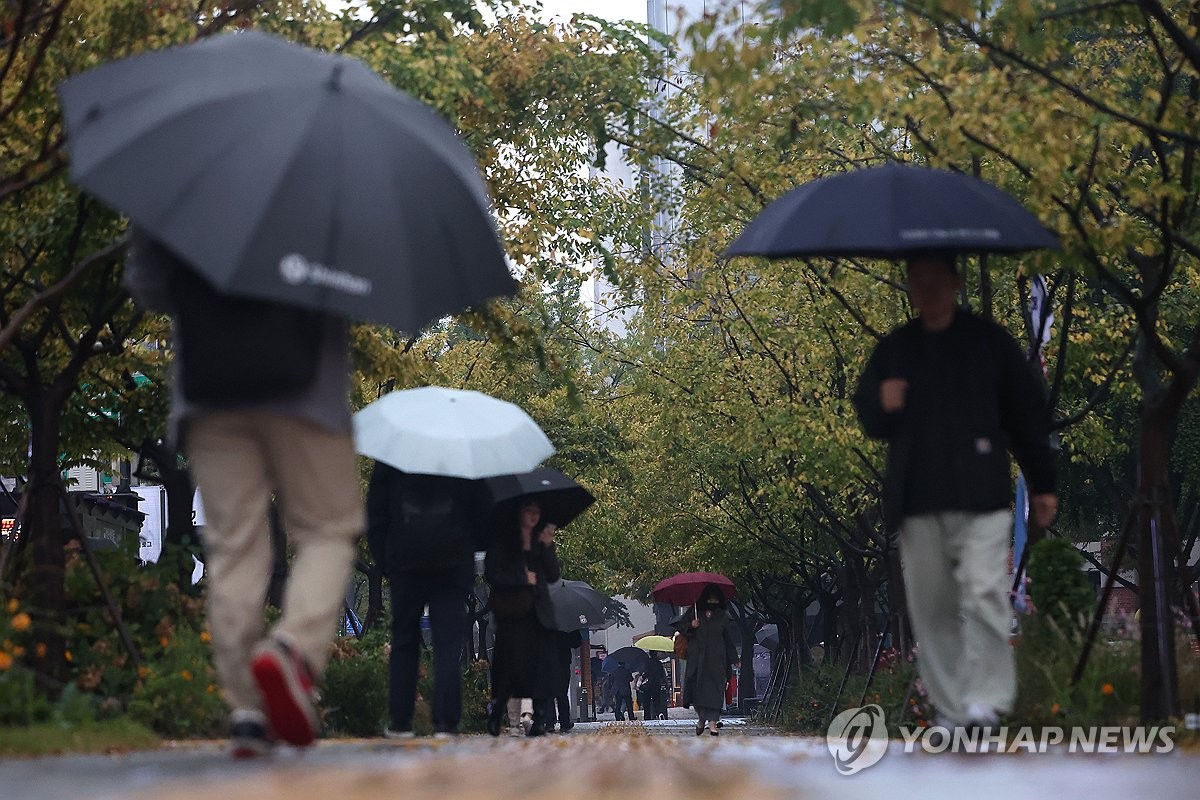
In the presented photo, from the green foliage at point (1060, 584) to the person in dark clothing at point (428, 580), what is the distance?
355 cm

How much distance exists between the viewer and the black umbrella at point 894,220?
750 centimetres

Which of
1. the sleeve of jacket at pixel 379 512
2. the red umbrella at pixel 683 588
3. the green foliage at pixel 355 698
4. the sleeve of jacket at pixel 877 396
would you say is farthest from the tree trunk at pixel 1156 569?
the red umbrella at pixel 683 588

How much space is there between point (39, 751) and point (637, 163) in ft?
37.4

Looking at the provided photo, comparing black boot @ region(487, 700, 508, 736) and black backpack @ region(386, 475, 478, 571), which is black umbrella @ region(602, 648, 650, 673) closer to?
black boot @ region(487, 700, 508, 736)

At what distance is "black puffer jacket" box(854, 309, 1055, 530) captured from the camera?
6.96m

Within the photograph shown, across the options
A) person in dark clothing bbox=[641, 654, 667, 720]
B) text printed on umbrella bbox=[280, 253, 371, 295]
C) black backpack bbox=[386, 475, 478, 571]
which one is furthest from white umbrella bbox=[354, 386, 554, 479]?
person in dark clothing bbox=[641, 654, 667, 720]

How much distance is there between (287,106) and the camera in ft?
19.2

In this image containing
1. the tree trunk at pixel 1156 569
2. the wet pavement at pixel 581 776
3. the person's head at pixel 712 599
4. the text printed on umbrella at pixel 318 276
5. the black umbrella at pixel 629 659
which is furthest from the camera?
the black umbrella at pixel 629 659

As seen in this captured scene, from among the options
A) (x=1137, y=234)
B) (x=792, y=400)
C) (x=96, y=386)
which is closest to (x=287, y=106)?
(x=1137, y=234)

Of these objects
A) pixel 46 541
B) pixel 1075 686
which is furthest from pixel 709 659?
pixel 1075 686

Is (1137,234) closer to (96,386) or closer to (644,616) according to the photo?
(96,386)

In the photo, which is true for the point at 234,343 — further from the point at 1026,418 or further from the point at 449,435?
the point at 449,435

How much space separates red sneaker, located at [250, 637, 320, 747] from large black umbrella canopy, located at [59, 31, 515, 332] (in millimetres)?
993

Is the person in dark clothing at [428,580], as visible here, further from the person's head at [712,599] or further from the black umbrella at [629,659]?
the black umbrella at [629,659]
